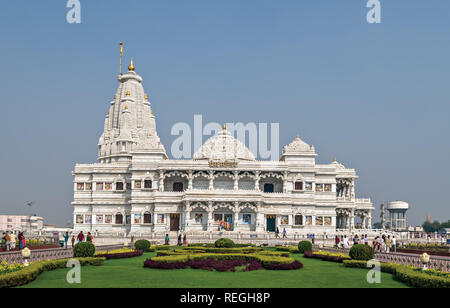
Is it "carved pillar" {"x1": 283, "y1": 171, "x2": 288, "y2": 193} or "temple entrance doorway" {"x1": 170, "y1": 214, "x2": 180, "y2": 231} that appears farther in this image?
"carved pillar" {"x1": 283, "y1": 171, "x2": 288, "y2": 193}

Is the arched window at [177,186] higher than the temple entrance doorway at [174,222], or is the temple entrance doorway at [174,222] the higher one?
the arched window at [177,186]

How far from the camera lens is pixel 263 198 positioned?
6000 cm

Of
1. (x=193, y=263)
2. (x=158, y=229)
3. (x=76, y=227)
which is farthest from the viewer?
(x=76, y=227)

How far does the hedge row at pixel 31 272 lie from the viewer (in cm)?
1533

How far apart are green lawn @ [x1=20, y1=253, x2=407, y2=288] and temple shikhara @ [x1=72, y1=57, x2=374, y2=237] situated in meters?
37.6

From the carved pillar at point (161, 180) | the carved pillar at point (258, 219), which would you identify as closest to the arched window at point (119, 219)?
the carved pillar at point (161, 180)

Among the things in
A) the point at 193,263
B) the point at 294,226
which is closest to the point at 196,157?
the point at 294,226

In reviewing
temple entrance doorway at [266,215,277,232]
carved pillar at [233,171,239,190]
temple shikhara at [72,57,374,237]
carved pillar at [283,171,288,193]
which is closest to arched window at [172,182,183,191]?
temple shikhara at [72,57,374,237]

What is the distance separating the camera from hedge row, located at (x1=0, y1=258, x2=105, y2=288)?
1533 cm

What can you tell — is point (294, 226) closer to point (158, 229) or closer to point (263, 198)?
point (263, 198)

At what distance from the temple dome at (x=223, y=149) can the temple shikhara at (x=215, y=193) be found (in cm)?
15

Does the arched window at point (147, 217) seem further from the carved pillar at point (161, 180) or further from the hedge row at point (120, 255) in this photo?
the hedge row at point (120, 255)

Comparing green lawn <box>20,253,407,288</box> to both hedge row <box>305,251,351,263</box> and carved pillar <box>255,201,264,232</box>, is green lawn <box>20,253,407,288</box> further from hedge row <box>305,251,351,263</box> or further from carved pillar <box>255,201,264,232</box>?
carved pillar <box>255,201,264,232</box>
